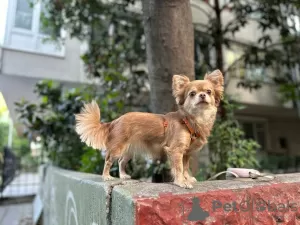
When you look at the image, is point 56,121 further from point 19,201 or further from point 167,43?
point 19,201

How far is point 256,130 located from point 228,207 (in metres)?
13.3

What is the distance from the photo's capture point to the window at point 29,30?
2.69 meters

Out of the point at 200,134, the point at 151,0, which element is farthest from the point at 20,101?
the point at 200,134

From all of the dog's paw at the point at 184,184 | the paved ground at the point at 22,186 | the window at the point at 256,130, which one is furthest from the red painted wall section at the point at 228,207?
the window at the point at 256,130

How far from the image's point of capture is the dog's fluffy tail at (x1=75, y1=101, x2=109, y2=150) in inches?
71.1

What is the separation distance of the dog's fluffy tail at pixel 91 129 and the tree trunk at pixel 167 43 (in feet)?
3.40

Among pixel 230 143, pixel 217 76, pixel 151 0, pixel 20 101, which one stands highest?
pixel 151 0

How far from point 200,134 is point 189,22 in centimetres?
153

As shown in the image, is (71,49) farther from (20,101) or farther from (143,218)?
(143,218)

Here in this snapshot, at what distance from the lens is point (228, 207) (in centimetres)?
125

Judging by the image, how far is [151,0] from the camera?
268cm

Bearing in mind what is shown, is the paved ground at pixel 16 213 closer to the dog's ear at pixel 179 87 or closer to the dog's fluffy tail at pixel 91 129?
the dog's fluffy tail at pixel 91 129

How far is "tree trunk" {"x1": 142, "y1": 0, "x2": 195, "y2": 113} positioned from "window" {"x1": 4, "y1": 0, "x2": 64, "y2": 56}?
1357 mm

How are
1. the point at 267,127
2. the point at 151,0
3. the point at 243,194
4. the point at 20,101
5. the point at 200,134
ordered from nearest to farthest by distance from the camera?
the point at 243,194 → the point at 200,134 → the point at 151,0 → the point at 20,101 → the point at 267,127
